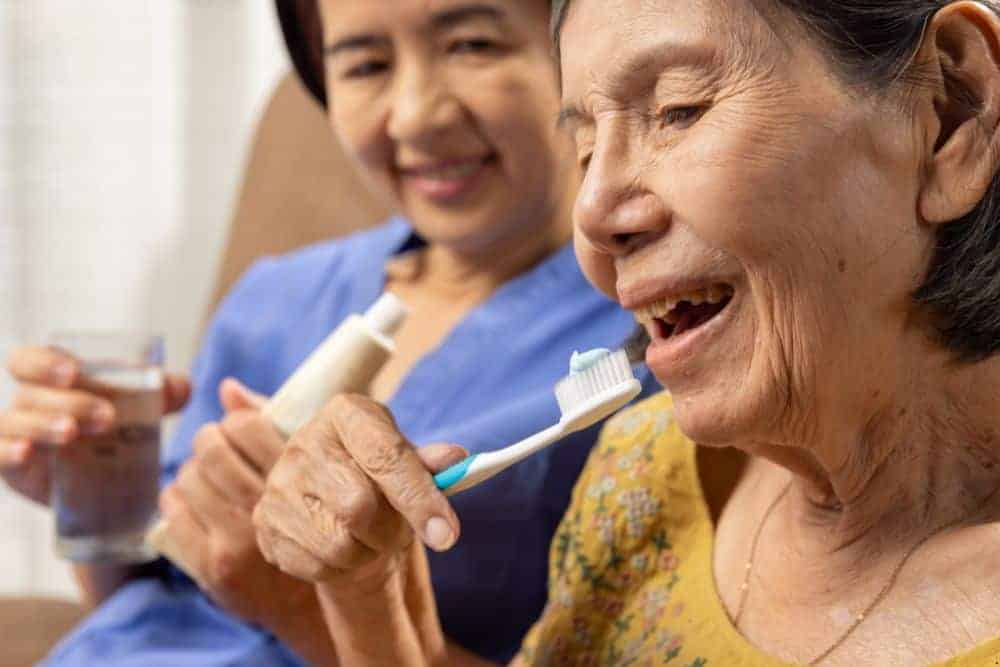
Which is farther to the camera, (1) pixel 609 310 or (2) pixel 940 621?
(1) pixel 609 310

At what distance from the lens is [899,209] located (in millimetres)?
698

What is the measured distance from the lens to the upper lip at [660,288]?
0.71 metres

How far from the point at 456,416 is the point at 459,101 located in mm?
284

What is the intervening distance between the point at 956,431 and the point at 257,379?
88 cm

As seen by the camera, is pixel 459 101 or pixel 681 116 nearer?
pixel 681 116

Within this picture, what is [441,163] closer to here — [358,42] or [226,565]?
[358,42]

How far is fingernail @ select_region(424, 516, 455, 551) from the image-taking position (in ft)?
2.45

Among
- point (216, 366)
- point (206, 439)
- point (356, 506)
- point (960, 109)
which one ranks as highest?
point (960, 109)

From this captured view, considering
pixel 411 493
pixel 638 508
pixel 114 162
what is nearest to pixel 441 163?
pixel 638 508

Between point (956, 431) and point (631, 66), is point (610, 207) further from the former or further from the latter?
point (956, 431)

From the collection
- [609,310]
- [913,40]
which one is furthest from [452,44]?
[913,40]

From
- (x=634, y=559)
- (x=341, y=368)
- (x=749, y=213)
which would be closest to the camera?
(x=749, y=213)

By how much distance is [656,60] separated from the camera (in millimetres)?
717

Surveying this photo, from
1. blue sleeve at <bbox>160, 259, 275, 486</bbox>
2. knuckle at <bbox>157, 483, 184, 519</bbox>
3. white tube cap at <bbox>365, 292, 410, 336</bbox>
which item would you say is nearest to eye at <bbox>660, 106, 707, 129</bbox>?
white tube cap at <bbox>365, 292, 410, 336</bbox>
